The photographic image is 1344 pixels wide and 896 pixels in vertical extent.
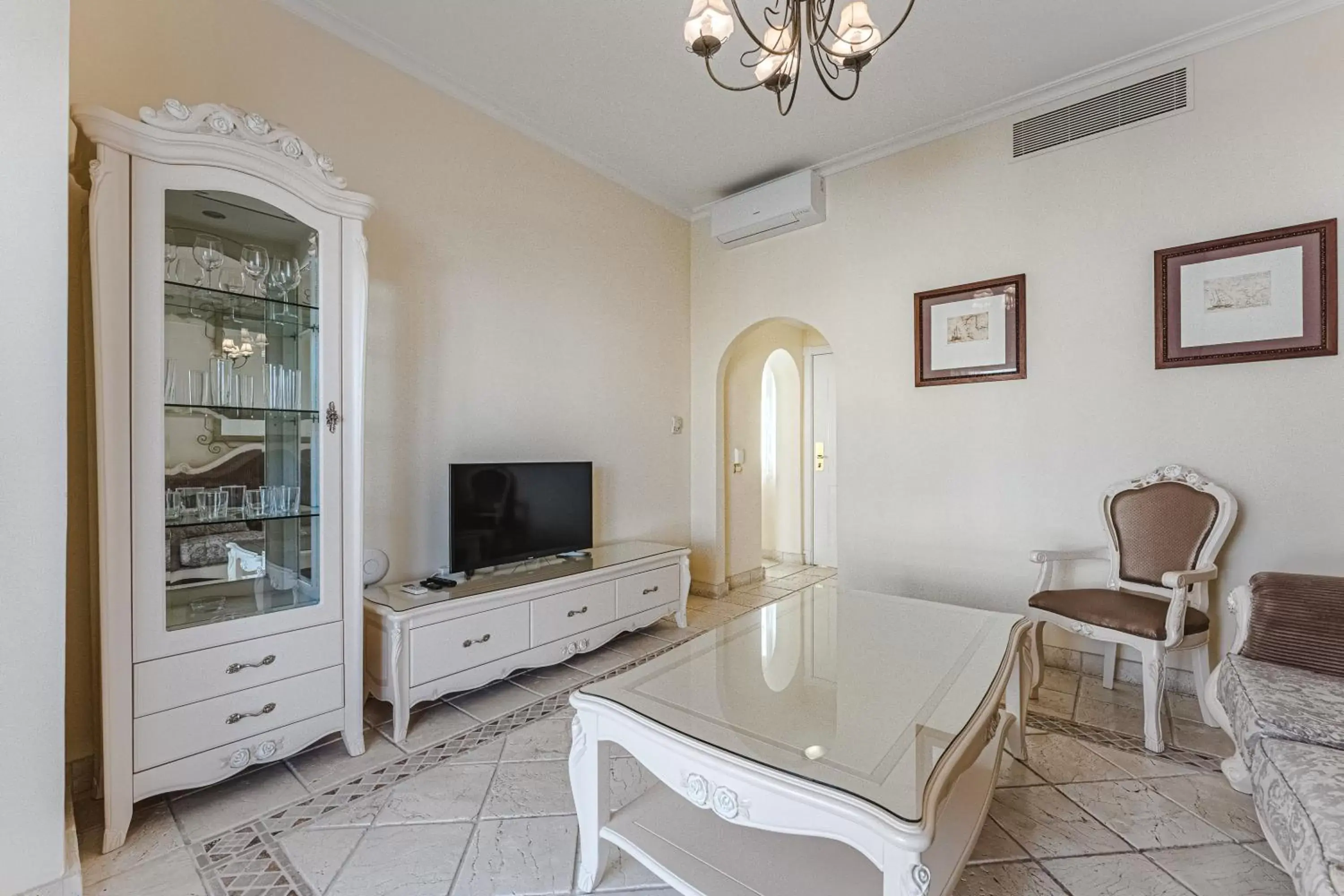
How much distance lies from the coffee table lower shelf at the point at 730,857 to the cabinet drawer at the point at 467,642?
3.75ft

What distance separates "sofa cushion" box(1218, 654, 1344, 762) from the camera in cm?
145

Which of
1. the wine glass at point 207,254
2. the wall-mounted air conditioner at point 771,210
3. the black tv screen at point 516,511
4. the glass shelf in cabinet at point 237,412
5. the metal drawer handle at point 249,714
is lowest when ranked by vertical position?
the metal drawer handle at point 249,714

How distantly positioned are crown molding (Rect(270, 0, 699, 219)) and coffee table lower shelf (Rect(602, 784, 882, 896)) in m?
3.22

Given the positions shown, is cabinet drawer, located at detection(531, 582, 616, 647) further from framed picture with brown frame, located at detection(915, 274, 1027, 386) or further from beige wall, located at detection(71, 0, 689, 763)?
framed picture with brown frame, located at detection(915, 274, 1027, 386)

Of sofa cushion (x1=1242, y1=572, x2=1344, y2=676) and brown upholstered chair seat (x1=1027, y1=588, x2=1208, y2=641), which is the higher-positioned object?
sofa cushion (x1=1242, y1=572, x2=1344, y2=676)

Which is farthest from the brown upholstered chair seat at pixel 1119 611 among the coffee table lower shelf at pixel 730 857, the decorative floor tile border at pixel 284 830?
the decorative floor tile border at pixel 284 830

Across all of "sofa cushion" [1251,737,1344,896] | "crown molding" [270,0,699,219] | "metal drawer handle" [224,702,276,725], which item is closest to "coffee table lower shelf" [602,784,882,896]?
"sofa cushion" [1251,737,1344,896]

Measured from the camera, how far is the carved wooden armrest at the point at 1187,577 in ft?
7.05

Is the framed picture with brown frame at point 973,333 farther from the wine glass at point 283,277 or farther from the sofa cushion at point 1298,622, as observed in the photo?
the wine glass at point 283,277

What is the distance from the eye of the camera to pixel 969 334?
3.21 metres

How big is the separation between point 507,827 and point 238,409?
163cm

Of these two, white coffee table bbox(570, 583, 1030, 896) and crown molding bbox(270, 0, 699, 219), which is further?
crown molding bbox(270, 0, 699, 219)

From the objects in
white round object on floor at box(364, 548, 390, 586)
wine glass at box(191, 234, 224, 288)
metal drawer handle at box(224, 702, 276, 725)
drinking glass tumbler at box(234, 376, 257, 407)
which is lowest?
metal drawer handle at box(224, 702, 276, 725)

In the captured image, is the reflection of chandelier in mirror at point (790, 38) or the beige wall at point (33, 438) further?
the reflection of chandelier in mirror at point (790, 38)
